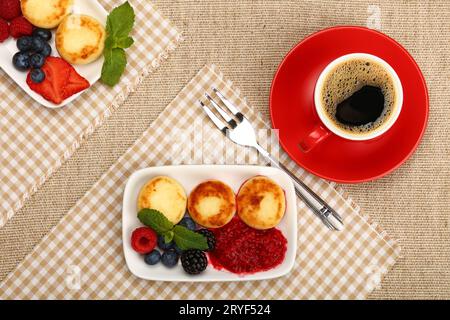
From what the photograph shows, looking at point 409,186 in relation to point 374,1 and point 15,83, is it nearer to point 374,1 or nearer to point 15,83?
point 374,1

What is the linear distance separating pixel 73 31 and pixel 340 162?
588mm

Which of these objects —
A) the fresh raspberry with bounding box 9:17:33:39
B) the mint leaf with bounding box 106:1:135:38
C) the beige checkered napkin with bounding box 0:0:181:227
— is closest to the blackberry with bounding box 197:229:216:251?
the beige checkered napkin with bounding box 0:0:181:227

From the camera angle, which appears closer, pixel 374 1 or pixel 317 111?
pixel 317 111

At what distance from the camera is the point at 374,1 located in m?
1.29

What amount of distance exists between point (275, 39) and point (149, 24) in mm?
266

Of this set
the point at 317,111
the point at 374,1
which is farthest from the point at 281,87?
the point at 374,1

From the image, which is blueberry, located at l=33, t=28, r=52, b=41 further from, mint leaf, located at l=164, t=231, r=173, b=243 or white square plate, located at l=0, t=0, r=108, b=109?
mint leaf, located at l=164, t=231, r=173, b=243

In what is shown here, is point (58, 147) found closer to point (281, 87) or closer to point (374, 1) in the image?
point (281, 87)

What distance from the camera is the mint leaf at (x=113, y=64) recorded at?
1.20 metres

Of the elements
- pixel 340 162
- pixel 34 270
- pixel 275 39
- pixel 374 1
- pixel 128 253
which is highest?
pixel 374 1

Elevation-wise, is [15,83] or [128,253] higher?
[15,83]

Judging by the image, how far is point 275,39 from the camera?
50.6 inches

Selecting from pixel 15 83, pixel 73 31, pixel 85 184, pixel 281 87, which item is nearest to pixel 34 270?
pixel 85 184

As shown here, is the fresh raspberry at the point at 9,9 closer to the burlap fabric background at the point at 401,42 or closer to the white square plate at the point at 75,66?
the white square plate at the point at 75,66
